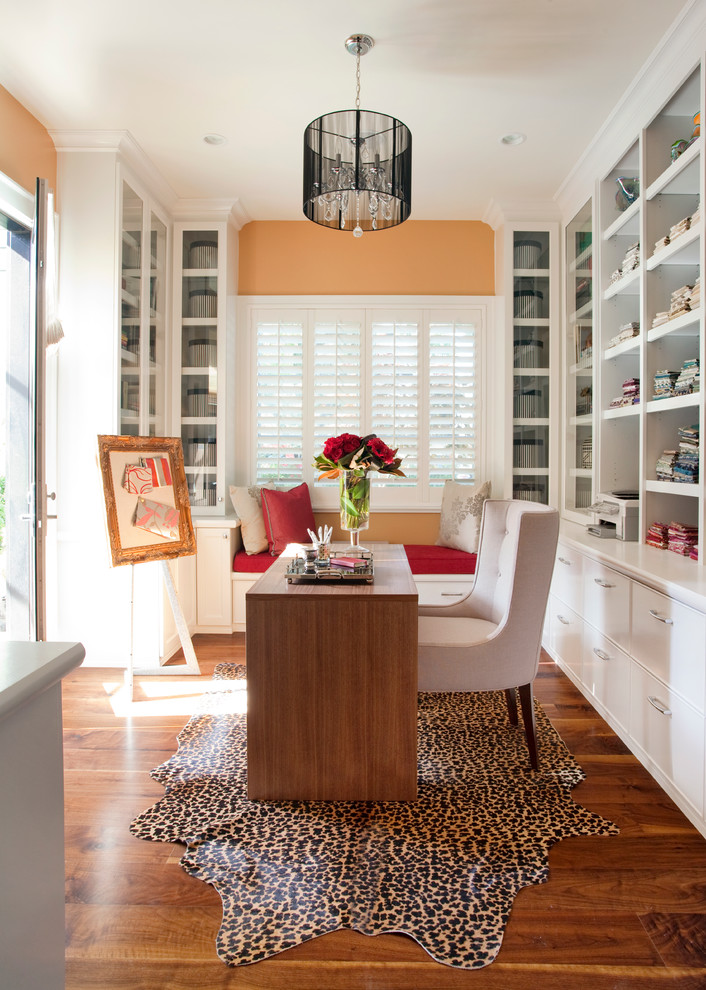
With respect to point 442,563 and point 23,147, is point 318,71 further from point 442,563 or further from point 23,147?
point 442,563

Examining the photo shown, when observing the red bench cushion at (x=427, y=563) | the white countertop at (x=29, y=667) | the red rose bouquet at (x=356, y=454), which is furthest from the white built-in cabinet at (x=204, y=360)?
the white countertop at (x=29, y=667)

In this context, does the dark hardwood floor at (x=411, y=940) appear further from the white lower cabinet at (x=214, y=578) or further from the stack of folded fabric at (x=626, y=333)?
the stack of folded fabric at (x=626, y=333)

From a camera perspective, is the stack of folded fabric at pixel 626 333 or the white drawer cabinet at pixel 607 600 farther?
the stack of folded fabric at pixel 626 333

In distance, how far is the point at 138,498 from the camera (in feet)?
10.6

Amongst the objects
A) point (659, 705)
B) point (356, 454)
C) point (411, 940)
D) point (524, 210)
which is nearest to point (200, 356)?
point (356, 454)

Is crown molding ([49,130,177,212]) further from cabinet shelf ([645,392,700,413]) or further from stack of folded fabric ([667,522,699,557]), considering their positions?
stack of folded fabric ([667,522,699,557])

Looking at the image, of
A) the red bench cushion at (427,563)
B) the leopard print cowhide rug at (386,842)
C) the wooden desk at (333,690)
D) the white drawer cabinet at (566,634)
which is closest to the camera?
the leopard print cowhide rug at (386,842)

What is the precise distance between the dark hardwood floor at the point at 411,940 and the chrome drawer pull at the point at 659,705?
30cm

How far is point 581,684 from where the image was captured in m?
3.16

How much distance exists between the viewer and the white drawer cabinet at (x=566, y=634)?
3201 mm

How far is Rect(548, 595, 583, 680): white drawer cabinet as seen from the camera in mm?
3201

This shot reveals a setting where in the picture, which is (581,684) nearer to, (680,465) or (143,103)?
(680,465)

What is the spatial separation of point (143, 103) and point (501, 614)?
2966 mm

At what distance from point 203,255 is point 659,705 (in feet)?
12.6
